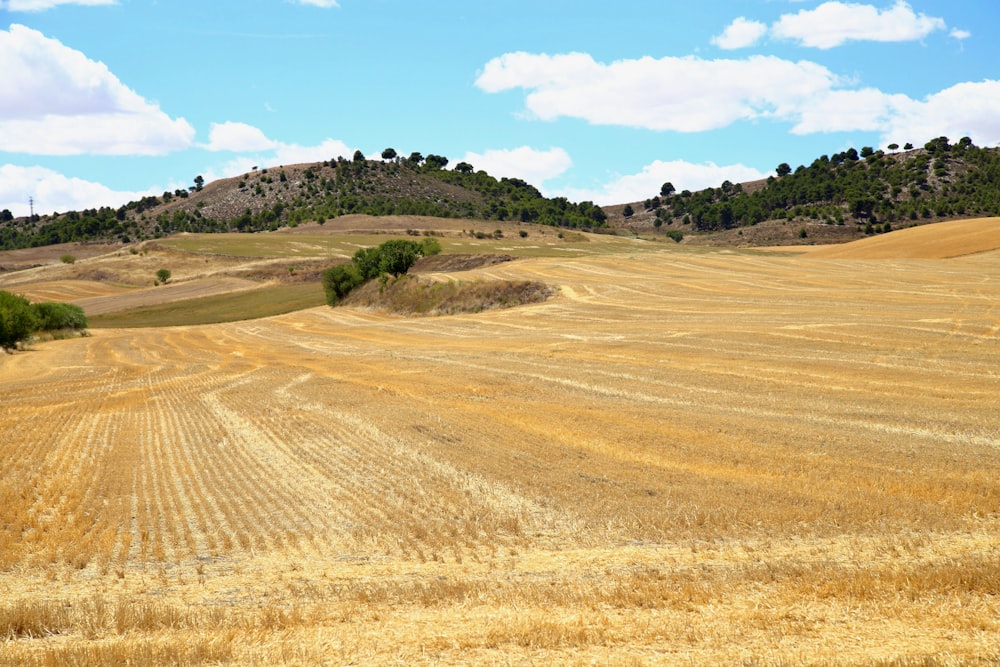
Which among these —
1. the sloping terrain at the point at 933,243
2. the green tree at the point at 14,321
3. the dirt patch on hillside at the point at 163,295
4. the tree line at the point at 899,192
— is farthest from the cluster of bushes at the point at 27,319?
the tree line at the point at 899,192

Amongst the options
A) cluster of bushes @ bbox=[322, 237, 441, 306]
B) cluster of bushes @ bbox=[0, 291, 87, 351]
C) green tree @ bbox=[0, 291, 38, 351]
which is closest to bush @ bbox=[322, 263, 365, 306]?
cluster of bushes @ bbox=[322, 237, 441, 306]

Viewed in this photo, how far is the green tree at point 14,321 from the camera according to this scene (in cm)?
5731

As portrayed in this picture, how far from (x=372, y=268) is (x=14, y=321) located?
36650 millimetres

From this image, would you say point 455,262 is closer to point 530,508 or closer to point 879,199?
point 530,508

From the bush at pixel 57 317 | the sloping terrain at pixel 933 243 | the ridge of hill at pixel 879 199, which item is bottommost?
the bush at pixel 57 317

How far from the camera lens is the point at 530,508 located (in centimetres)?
1555

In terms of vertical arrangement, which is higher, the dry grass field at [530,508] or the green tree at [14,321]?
the green tree at [14,321]

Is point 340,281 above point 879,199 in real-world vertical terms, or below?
below

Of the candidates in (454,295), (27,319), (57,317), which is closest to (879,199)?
(454,295)

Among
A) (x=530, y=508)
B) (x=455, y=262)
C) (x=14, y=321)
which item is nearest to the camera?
(x=530, y=508)

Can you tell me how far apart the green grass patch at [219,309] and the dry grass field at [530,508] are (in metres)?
52.7

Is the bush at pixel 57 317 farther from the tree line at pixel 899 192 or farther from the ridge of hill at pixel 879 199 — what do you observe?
the tree line at pixel 899 192

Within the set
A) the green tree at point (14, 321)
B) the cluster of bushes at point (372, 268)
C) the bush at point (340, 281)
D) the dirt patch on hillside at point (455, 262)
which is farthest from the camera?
the dirt patch on hillside at point (455, 262)

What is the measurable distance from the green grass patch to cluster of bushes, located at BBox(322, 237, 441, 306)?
558cm
